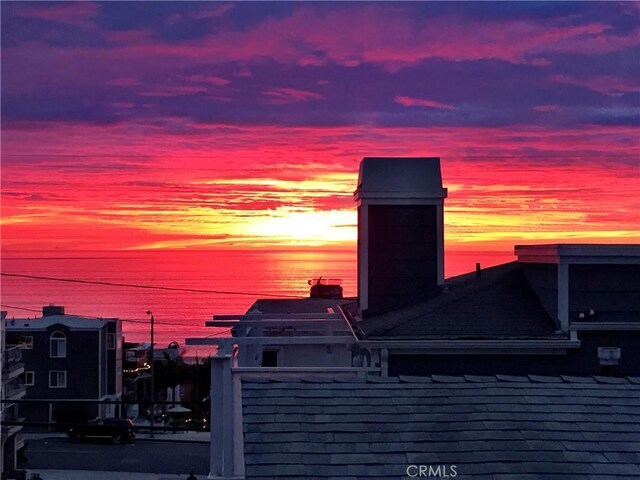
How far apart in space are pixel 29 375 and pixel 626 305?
1379 inches

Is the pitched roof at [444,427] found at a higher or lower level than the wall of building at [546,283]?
lower

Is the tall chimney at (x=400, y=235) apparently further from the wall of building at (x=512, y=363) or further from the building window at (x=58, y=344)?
the building window at (x=58, y=344)

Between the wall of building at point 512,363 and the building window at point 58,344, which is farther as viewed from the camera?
the building window at point 58,344

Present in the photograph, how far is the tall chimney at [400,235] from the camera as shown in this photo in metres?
15.5

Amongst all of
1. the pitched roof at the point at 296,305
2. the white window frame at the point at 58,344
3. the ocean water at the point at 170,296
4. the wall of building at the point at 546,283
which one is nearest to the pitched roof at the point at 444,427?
the wall of building at the point at 546,283

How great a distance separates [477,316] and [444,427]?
629cm

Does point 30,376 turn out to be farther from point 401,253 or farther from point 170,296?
point 170,296

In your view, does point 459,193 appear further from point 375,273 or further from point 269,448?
point 269,448

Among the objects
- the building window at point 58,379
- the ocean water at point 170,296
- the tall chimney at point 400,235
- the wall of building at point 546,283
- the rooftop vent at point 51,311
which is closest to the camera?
the wall of building at point 546,283

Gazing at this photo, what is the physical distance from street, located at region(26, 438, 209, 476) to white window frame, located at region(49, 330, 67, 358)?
869 centimetres

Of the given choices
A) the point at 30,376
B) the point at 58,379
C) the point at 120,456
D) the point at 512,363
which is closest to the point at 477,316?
the point at 512,363

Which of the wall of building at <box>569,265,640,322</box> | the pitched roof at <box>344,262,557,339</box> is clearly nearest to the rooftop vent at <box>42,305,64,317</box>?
the pitched roof at <box>344,262,557,339</box>

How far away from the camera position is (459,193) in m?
38.4

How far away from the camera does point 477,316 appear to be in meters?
12.9
